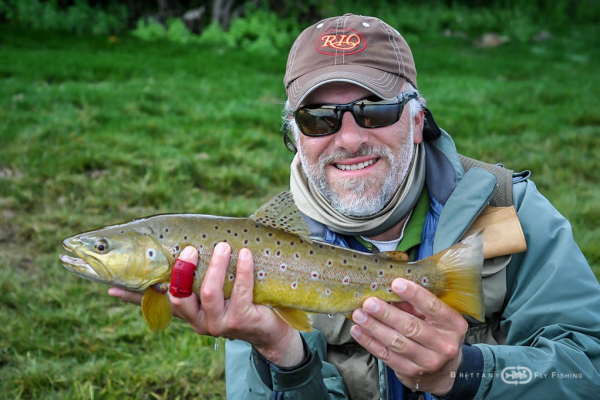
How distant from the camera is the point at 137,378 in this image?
435 centimetres

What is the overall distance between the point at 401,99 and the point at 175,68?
1026 centimetres

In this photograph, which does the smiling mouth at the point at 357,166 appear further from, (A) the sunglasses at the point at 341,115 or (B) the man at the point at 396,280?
(A) the sunglasses at the point at 341,115

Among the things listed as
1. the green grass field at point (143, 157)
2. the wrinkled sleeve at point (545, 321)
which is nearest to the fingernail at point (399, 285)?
the wrinkled sleeve at point (545, 321)

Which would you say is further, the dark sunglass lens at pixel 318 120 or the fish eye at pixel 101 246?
the dark sunglass lens at pixel 318 120

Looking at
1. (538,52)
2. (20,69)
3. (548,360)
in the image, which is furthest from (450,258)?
(538,52)

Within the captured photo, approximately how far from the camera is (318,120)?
336 cm

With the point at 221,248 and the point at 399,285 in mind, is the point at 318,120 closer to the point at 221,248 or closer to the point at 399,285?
the point at 221,248

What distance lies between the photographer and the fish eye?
8.87 feet

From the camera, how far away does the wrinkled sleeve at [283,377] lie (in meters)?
2.92

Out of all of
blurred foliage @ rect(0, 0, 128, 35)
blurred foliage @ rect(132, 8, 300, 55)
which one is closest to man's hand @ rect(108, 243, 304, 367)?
blurred foliage @ rect(132, 8, 300, 55)

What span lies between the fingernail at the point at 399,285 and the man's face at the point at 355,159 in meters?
0.78

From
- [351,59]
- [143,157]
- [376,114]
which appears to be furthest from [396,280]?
[143,157]

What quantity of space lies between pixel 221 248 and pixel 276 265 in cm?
25

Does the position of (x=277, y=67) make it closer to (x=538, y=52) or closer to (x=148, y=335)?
(x=538, y=52)
